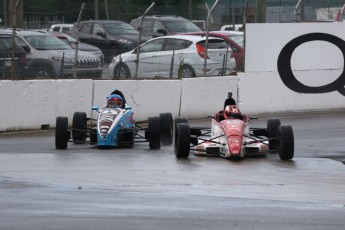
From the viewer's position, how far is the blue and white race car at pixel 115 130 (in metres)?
16.5

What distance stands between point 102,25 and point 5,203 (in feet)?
73.5

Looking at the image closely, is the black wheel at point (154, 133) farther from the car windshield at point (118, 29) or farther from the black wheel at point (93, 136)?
the car windshield at point (118, 29)

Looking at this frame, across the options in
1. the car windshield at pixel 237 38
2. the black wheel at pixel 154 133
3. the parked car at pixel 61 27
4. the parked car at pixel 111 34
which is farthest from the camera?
the parked car at pixel 61 27

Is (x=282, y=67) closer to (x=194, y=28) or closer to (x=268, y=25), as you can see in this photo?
(x=268, y=25)

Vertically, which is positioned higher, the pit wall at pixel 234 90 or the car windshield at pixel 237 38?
the car windshield at pixel 237 38

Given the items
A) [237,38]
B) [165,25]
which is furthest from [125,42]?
[237,38]

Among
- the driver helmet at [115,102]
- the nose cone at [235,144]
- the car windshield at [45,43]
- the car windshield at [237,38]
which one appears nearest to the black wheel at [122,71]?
the car windshield at [45,43]

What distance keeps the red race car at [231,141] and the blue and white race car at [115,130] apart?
0.67 metres

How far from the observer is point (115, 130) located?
54.5ft

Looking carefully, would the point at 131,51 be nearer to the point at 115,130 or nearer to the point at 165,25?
the point at 165,25

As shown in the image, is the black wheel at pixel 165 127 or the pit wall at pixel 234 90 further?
the pit wall at pixel 234 90

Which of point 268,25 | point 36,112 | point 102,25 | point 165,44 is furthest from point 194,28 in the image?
point 36,112

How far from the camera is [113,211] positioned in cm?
1027

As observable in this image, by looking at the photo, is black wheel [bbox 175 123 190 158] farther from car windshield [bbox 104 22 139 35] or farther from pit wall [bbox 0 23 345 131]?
car windshield [bbox 104 22 139 35]
